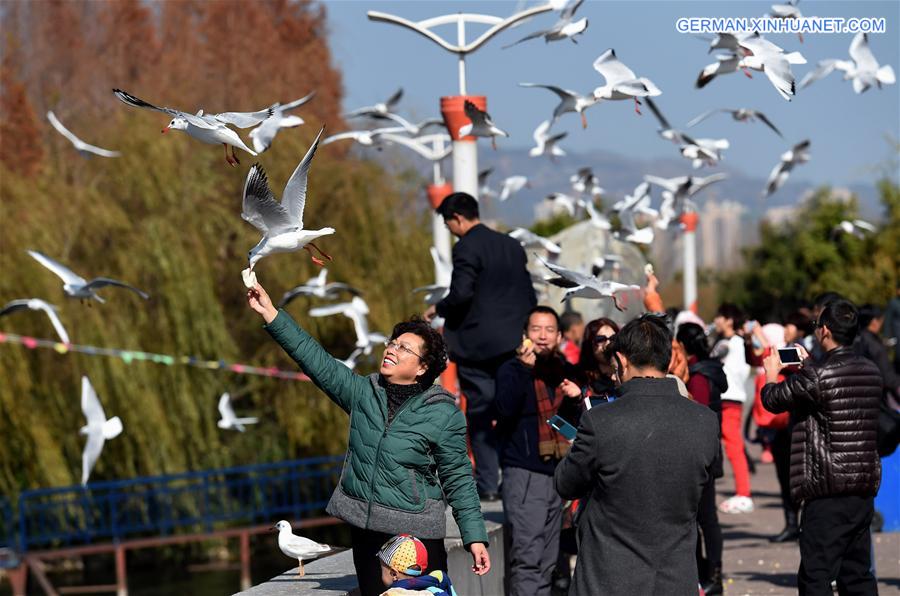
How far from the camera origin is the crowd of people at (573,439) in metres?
4.86

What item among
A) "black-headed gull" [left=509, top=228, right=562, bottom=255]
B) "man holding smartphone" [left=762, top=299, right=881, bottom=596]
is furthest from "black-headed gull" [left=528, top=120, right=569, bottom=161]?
"man holding smartphone" [left=762, top=299, right=881, bottom=596]

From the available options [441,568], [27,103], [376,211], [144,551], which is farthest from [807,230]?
[441,568]

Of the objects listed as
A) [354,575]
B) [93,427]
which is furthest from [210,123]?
[93,427]

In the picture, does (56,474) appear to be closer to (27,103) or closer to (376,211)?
(376,211)

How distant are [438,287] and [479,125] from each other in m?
1.18

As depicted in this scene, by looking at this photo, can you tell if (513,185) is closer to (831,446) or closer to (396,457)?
(831,446)

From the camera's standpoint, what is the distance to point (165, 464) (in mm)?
20234

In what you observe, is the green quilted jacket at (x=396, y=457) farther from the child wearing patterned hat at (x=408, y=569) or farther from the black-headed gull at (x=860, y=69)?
the black-headed gull at (x=860, y=69)

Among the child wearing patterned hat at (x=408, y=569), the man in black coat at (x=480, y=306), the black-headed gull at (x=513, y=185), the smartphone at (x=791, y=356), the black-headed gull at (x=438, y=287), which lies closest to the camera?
the child wearing patterned hat at (x=408, y=569)

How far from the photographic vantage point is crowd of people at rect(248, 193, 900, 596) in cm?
486

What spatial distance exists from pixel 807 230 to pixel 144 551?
31970 millimetres

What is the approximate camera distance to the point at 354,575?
6484 millimetres

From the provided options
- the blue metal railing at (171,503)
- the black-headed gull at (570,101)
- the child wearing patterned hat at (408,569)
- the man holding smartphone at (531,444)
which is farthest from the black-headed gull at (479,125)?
the blue metal railing at (171,503)

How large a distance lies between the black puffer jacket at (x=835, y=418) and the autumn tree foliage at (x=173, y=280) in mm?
13581
